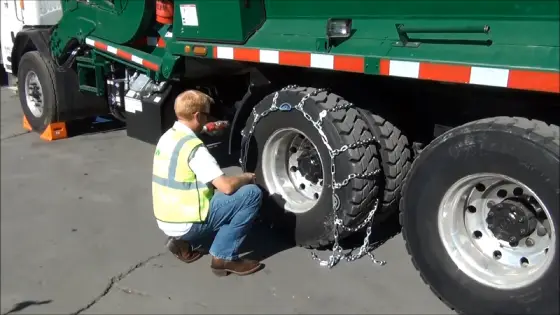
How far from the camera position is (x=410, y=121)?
4.27 m

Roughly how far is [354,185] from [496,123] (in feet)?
3.39

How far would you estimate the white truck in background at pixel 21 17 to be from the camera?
7984 millimetres

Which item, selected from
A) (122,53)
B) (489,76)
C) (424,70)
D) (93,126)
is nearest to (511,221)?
(489,76)

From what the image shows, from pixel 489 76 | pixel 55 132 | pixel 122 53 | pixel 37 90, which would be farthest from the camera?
pixel 37 90

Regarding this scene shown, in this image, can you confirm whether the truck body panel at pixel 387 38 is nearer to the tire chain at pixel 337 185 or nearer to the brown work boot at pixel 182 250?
the tire chain at pixel 337 185

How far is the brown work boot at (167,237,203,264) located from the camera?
4359mm

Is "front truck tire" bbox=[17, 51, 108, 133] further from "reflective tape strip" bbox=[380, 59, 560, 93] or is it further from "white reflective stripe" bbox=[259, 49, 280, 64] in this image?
"reflective tape strip" bbox=[380, 59, 560, 93]

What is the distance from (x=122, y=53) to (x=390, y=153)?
3.21 metres

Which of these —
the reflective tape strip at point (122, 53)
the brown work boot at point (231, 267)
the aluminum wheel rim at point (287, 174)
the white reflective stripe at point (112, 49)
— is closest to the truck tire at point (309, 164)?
the aluminum wheel rim at point (287, 174)

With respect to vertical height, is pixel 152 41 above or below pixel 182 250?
above

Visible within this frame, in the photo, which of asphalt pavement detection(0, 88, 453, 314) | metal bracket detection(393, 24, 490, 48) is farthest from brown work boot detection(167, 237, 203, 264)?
metal bracket detection(393, 24, 490, 48)

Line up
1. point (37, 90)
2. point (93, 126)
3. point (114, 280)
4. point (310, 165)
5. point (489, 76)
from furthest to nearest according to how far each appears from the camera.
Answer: point (93, 126), point (37, 90), point (310, 165), point (114, 280), point (489, 76)

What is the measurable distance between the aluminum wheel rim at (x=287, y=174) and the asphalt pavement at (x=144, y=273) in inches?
12.9

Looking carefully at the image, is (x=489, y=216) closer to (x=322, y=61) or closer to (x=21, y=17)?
(x=322, y=61)
